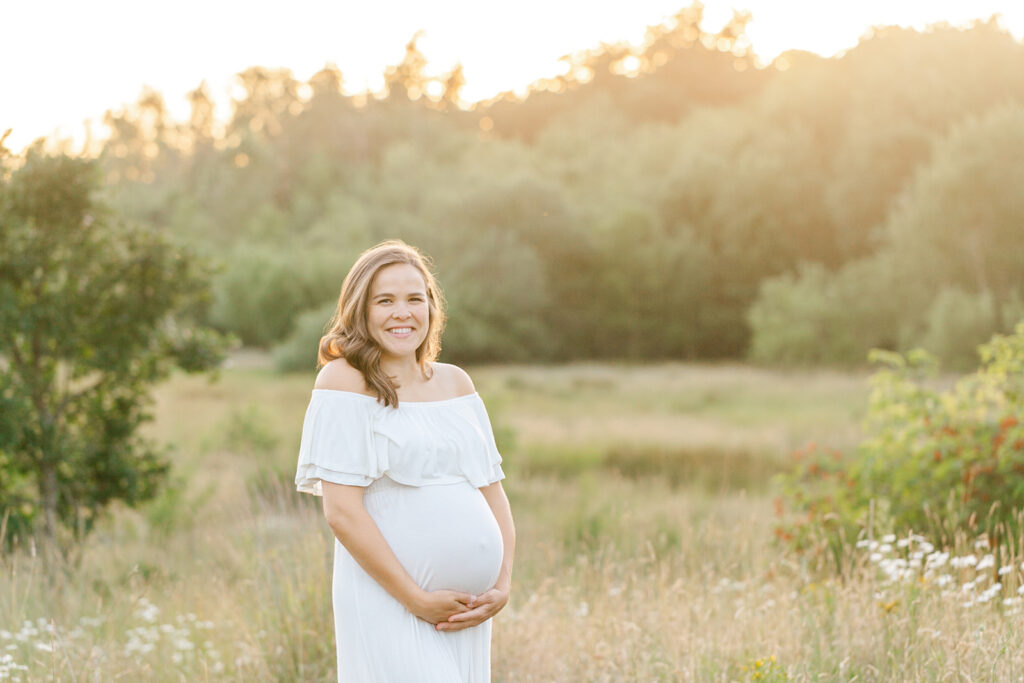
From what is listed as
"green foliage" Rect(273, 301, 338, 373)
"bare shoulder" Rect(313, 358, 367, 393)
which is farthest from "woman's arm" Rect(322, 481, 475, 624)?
"green foliage" Rect(273, 301, 338, 373)

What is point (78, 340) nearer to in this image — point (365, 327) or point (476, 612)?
point (365, 327)

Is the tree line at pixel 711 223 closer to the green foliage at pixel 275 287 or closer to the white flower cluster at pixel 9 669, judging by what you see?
the green foliage at pixel 275 287

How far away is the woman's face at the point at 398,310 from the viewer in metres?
2.99

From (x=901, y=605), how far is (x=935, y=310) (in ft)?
91.2

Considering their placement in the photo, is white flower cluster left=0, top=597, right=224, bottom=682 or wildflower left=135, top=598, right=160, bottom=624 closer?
white flower cluster left=0, top=597, right=224, bottom=682

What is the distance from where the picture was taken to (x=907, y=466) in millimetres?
7371

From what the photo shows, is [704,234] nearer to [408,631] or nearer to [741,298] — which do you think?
[741,298]

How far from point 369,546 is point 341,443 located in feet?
1.02

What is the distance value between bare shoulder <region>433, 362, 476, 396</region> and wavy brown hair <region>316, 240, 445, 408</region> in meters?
0.04

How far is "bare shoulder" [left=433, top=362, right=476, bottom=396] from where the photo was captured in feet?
10.2

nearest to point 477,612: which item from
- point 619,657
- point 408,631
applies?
point 408,631

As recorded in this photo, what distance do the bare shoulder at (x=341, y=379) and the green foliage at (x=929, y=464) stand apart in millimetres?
4597

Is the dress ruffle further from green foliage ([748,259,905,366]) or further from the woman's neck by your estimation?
green foliage ([748,259,905,366])

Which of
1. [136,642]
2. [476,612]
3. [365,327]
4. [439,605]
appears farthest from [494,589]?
[136,642]
